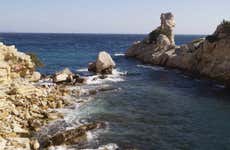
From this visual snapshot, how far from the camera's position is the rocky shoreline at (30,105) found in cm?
Result: 3219

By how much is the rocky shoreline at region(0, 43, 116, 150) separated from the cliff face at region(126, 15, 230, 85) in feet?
86.4

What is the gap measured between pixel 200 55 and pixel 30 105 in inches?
1867

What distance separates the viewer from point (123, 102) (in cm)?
4884

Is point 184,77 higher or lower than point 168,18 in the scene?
lower

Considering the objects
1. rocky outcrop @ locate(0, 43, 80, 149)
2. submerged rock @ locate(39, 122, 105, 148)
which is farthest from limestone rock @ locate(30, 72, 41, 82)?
submerged rock @ locate(39, 122, 105, 148)

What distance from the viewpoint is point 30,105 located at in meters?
41.2

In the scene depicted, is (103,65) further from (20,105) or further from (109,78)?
(20,105)

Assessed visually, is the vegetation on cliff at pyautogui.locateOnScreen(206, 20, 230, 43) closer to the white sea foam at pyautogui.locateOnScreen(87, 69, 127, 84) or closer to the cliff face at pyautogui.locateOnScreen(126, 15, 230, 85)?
the cliff face at pyautogui.locateOnScreen(126, 15, 230, 85)

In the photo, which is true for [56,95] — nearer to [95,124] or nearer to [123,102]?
[123,102]

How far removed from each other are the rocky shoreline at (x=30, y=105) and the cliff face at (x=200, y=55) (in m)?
26.3

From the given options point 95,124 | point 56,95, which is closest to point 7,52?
point 56,95

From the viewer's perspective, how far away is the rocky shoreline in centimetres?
3219

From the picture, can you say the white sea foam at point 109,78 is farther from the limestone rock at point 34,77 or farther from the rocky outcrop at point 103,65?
the limestone rock at point 34,77

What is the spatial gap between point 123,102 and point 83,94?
8.01 metres
